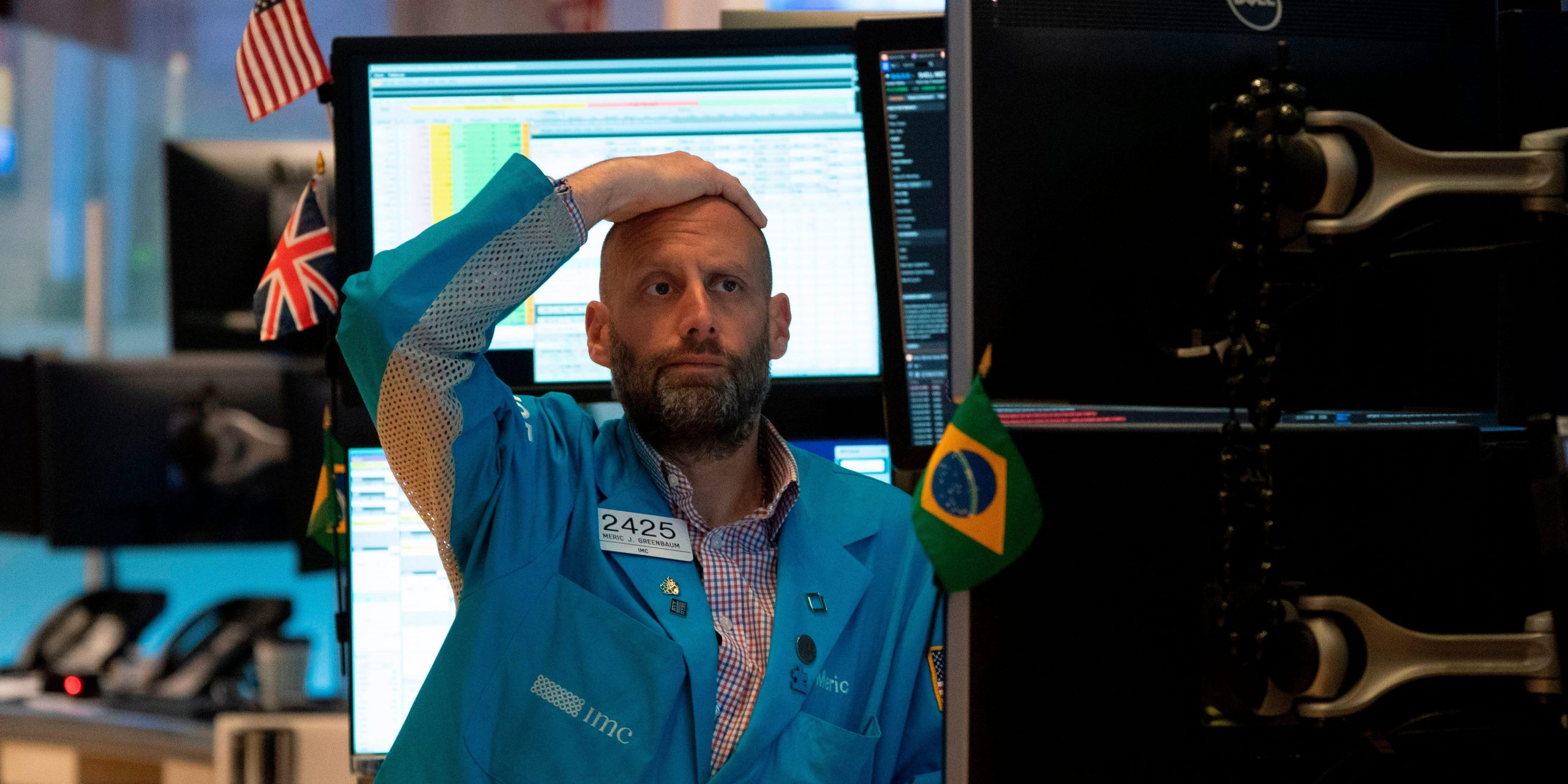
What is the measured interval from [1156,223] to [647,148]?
1.09 meters

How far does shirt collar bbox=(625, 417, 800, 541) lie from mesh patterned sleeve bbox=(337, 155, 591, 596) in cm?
15

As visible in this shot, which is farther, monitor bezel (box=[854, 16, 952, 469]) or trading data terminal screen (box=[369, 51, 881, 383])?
trading data terminal screen (box=[369, 51, 881, 383])

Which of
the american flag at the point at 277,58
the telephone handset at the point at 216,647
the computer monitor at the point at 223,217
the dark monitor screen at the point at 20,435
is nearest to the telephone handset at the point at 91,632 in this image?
the telephone handset at the point at 216,647

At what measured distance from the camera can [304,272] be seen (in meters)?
1.86

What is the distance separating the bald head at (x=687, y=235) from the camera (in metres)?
1.64

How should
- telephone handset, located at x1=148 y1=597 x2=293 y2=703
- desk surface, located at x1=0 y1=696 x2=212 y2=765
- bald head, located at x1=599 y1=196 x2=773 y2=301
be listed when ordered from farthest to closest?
telephone handset, located at x1=148 y1=597 x2=293 y2=703 → desk surface, located at x1=0 y1=696 x2=212 y2=765 → bald head, located at x1=599 y1=196 x2=773 y2=301

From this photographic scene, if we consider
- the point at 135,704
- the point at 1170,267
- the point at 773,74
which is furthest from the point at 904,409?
the point at 135,704

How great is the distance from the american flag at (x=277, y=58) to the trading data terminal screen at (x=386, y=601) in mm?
579

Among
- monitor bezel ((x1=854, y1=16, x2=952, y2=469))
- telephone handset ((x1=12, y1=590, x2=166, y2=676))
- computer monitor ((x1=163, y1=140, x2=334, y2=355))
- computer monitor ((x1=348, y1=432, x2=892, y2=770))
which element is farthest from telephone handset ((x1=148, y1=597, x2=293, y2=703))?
monitor bezel ((x1=854, y1=16, x2=952, y2=469))

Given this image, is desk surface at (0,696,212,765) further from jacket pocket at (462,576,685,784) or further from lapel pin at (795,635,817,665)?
lapel pin at (795,635,817,665)

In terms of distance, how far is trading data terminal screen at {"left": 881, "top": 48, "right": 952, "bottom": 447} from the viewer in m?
1.68

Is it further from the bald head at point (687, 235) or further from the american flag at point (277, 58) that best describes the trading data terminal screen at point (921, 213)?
the american flag at point (277, 58)

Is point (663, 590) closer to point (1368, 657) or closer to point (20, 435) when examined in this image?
point (1368, 657)

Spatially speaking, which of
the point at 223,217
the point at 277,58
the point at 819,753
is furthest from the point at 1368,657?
the point at 223,217
